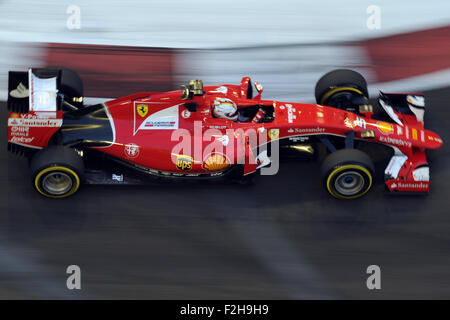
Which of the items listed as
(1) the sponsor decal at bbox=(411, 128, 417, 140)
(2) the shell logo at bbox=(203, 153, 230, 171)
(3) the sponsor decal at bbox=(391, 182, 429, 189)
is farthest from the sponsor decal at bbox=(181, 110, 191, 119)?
(1) the sponsor decal at bbox=(411, 128, 417, 140)

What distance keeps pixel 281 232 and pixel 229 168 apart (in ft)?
3.40

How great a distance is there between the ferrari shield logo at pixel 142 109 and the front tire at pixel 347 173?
7.70 ft

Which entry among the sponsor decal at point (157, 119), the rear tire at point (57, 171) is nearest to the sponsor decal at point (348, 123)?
the sponsor decal at point (157, 119)

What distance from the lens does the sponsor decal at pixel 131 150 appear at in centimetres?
1005

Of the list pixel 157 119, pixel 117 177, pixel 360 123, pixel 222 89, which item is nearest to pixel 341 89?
pixel 360 123

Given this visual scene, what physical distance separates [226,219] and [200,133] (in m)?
1.13

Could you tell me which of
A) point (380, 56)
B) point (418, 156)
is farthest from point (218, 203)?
point (380, 56)

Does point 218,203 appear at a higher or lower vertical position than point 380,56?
lower

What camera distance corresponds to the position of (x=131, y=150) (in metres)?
10.1

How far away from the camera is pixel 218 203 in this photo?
1029cm

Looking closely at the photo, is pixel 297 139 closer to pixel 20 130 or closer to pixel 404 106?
pixel 404 106

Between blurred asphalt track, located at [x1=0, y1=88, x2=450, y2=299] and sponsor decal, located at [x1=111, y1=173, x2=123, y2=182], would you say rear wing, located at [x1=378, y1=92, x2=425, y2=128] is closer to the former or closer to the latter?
blurred asphalt track, located at [x1=0, y1=88, x2=450, y2=299]

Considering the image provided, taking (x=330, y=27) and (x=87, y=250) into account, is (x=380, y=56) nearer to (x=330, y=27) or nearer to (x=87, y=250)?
(x=330, y=27)

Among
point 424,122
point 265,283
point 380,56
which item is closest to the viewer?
point 265,283
